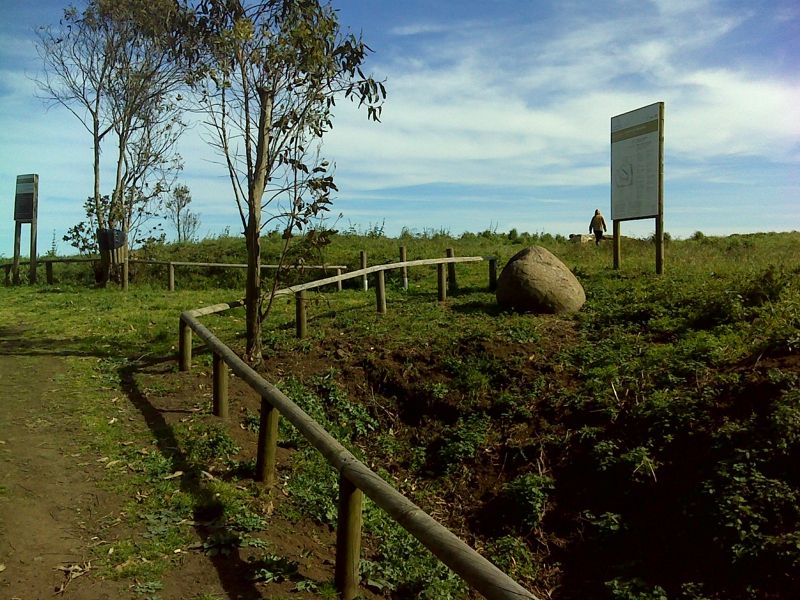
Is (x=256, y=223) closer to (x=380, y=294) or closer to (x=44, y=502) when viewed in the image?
(x=380, y=294)

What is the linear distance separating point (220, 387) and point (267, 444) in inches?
69.1

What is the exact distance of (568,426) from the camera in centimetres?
732

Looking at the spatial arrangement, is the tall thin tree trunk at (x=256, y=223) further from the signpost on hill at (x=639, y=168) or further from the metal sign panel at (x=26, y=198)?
the metal sign panel at (x=26, y=198)

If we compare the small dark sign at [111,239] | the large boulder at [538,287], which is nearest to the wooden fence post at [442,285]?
the large boulder at [538,287]

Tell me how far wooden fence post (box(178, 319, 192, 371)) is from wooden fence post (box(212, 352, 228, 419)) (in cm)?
174

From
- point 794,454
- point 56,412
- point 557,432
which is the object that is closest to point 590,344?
point 557,432

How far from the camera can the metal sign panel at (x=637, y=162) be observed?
12.3 m

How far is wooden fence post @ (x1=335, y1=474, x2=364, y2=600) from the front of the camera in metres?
4.41

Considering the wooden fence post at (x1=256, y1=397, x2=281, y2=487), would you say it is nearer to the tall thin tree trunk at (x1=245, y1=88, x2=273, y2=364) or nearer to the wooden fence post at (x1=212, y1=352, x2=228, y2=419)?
the wooden fence post at (x1=212, y1=352, x2=228, y2=419)

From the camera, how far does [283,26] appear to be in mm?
8617

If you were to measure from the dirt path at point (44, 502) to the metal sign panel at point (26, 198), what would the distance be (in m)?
15.3

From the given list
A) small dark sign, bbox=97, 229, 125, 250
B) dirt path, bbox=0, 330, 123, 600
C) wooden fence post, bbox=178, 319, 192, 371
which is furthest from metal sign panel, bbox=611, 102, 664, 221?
small dark sign, bbox=97, 229, 125, 250

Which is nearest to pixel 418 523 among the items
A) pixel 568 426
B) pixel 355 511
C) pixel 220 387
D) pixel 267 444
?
pixel 355 511

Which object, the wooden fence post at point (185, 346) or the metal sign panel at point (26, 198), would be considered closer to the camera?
the wooden fence post at point (185, 346)
